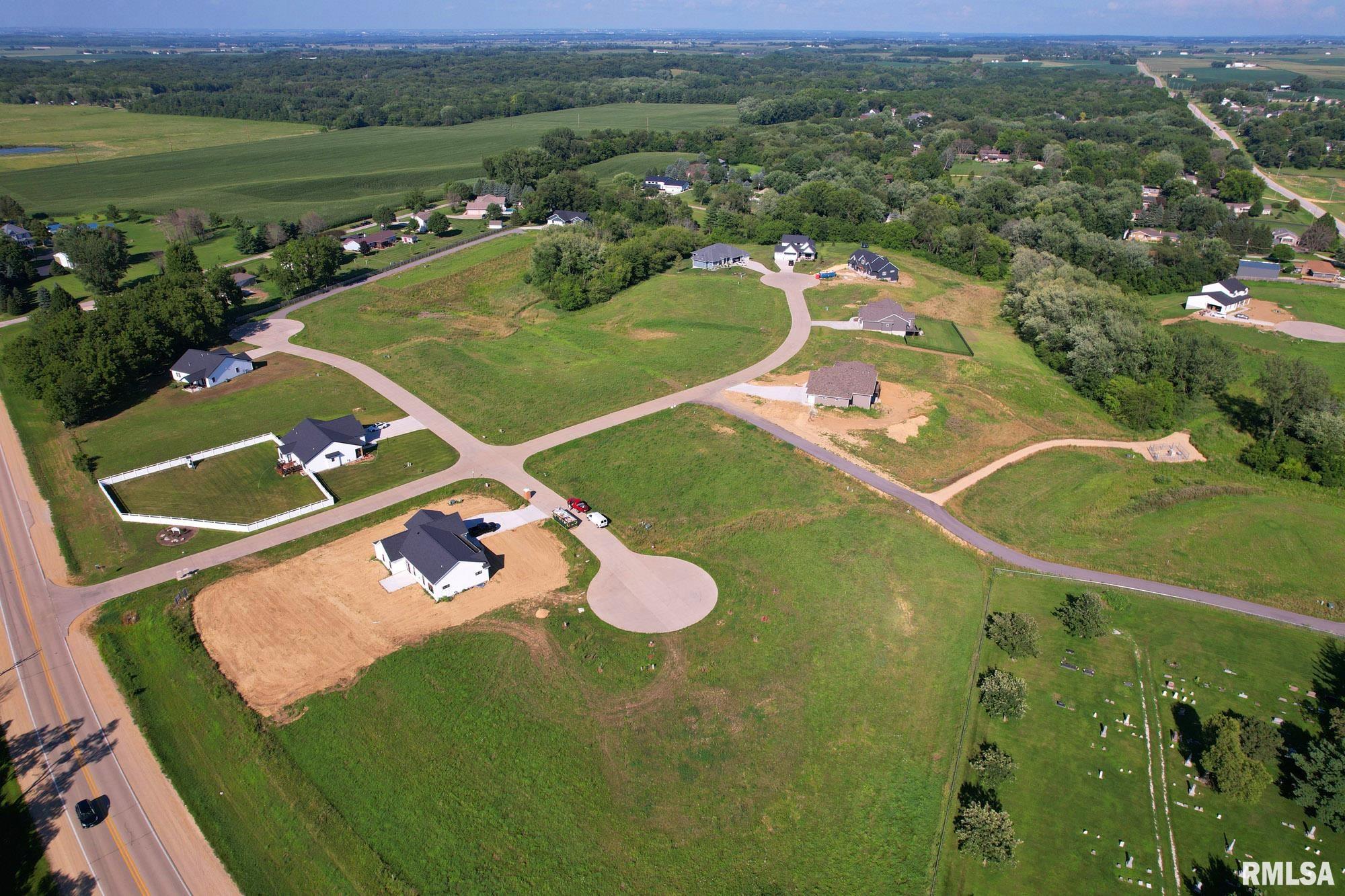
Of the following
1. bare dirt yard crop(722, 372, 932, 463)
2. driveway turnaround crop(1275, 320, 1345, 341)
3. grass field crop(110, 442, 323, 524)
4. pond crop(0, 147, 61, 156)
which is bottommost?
grass field crop(110, 442, 323, 524)

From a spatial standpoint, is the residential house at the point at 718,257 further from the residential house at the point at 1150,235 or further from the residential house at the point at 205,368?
the residential house at the point at 1150,235

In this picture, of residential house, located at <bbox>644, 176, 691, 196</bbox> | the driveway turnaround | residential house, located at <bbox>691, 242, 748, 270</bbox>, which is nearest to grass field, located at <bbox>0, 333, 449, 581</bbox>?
residential house, located at <bbox>691, 242, 748, 270</bbox>

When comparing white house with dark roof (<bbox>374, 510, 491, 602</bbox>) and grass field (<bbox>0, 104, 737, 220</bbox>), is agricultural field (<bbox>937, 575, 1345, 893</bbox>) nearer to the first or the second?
white house with dark roof (<bbox>374, 510, 491, 602</bbox>)

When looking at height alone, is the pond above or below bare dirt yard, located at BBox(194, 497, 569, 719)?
above

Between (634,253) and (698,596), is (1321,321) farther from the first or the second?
(698,596)

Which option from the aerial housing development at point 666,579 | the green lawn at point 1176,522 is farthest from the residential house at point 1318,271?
the green lawn at point 1176,522

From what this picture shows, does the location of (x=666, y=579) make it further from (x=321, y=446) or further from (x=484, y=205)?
(x=484, y=205)
